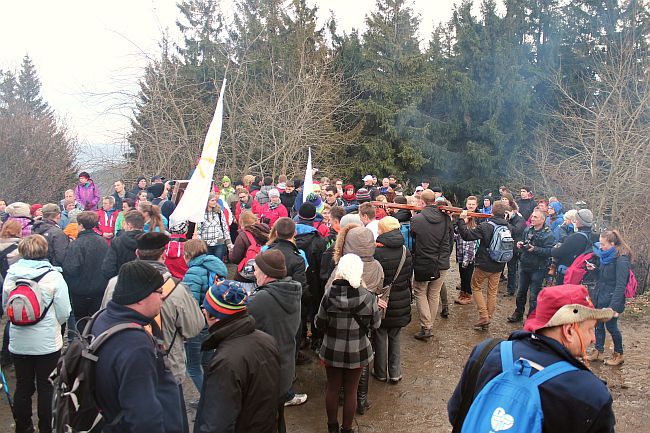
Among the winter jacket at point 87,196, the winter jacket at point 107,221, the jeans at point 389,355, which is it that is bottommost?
the jeans at point 389,355

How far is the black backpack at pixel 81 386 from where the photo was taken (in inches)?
99.1

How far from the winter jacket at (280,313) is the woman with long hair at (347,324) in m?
0.54

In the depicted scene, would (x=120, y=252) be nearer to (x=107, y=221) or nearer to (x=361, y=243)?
(x=361, y=243)

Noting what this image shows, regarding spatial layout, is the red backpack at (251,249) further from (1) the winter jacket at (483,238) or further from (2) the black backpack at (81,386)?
(1) the winter jacket at (483,238)

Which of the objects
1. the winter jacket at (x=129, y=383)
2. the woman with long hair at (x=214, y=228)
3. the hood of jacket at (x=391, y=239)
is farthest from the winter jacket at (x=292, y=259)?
the woman with long hair at (x=214, y=228)

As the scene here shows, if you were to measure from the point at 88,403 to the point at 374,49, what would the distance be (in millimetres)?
25562

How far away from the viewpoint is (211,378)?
2.91 metres

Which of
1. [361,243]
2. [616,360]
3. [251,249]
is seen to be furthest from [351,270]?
[616,360]

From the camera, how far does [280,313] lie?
4047mm

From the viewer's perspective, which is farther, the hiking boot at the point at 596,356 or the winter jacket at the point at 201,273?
the hiking boot at the point at 596,356

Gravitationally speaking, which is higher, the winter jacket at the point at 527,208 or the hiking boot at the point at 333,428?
the winter jacket at the point at 527,208

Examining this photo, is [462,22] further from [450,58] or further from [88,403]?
[88,403]

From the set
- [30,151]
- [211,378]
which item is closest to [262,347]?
[211,378]

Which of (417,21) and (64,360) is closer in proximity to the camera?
(64,360)
